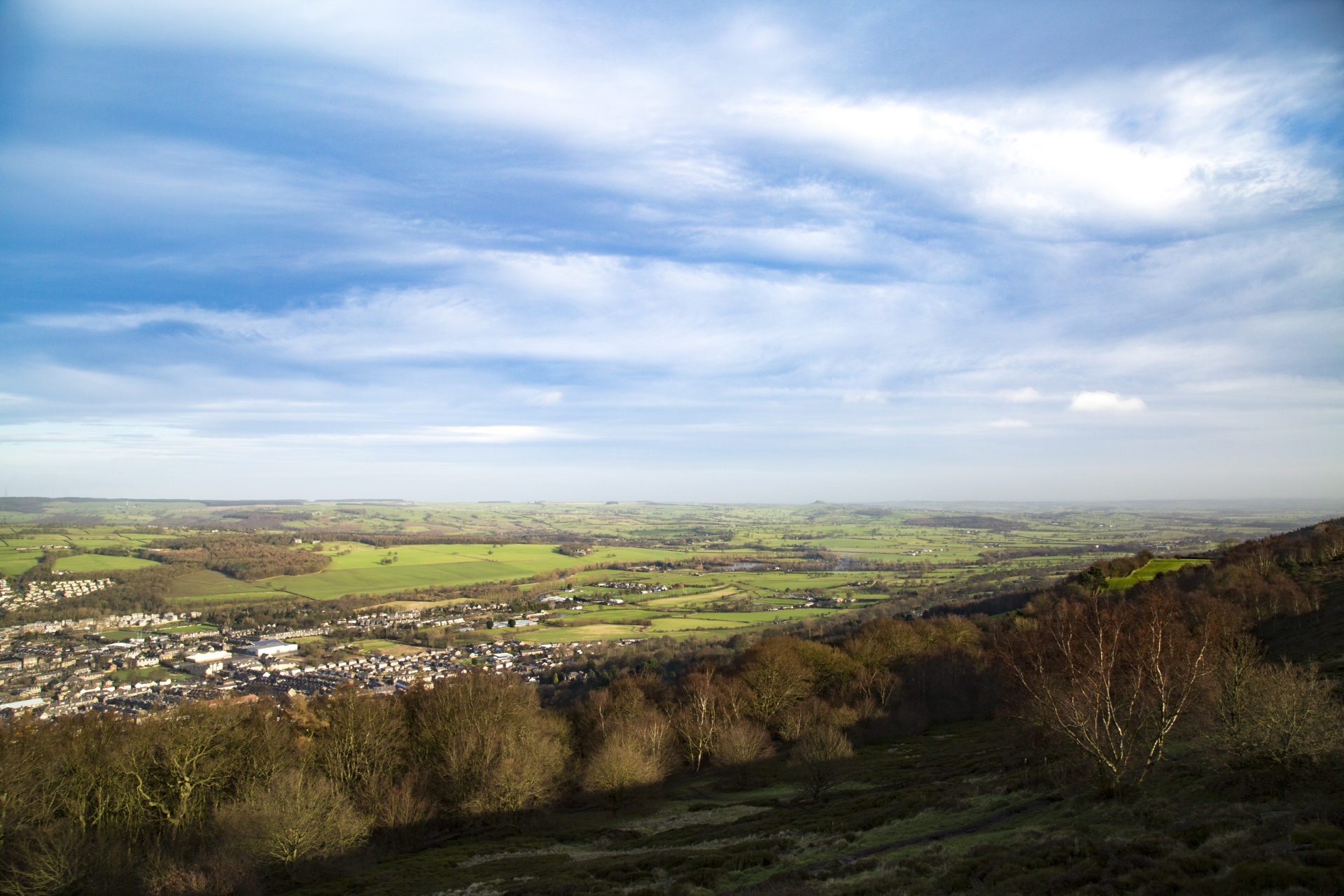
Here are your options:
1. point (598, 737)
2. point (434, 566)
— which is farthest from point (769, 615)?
point (434, 566)

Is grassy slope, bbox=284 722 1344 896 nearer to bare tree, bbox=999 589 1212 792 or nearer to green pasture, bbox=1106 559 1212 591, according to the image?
bare tree, bbox=999 589 1212 792

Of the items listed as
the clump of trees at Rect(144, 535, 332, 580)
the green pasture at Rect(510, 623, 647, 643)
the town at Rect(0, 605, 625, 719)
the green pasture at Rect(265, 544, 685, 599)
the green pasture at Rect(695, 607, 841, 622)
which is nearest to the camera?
the town at Rect(0, 605, 625, 719)

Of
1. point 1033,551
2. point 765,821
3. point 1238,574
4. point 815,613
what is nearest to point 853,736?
point 765,821

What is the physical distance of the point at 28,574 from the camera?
87.3 meters

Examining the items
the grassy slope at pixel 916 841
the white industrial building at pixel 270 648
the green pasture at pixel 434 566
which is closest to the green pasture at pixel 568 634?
the white industrial building at pixel 270 648

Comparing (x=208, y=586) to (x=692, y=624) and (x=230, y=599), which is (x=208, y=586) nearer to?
(x=230, y=599)

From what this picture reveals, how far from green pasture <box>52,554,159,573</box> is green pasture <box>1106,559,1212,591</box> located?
141 m

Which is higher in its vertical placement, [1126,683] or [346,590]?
[1126,683]

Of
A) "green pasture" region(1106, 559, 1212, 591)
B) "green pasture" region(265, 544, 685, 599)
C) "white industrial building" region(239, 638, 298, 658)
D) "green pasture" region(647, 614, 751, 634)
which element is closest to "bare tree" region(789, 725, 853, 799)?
"green pasture" region(647, 614, 751, 634)

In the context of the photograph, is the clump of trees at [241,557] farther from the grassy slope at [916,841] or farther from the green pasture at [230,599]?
the grassy slope at [916,841]

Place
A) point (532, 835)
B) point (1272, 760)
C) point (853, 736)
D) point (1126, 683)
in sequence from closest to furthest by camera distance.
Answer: point (1272, 760) → point (1126, 683) → point (532, 835) → point (853, 736)

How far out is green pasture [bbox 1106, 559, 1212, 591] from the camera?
2657 inches

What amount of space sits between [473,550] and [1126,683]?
155 meters

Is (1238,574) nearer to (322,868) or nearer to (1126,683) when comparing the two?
(1126,683)
